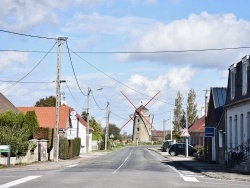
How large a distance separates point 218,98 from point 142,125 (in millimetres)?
103764

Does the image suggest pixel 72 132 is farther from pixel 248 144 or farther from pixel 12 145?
pixel 248 144

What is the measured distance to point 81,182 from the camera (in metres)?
21.1

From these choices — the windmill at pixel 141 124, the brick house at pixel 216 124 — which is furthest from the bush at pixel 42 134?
the windmill at pixel 141 124

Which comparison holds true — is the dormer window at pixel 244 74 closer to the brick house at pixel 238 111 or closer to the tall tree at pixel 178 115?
the brick house at pixel 238 111

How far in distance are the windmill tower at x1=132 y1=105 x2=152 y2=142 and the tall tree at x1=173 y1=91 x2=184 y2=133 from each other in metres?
29.0

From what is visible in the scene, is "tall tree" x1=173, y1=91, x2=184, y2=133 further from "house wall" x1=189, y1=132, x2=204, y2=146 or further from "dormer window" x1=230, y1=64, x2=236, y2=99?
"dormer window" x1=230, y1=64, x2=236, y2=99

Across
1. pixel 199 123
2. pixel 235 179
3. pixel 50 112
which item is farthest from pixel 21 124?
pixel 199 123

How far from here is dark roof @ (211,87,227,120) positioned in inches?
1705

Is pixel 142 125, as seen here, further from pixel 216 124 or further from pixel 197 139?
pixel 216 124

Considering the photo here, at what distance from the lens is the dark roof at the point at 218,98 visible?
142 ft

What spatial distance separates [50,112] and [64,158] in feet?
75.2

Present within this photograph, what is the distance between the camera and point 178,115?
381ft

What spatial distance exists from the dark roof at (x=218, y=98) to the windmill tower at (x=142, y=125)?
332 ft

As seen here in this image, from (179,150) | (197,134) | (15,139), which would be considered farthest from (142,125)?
(15,139)
